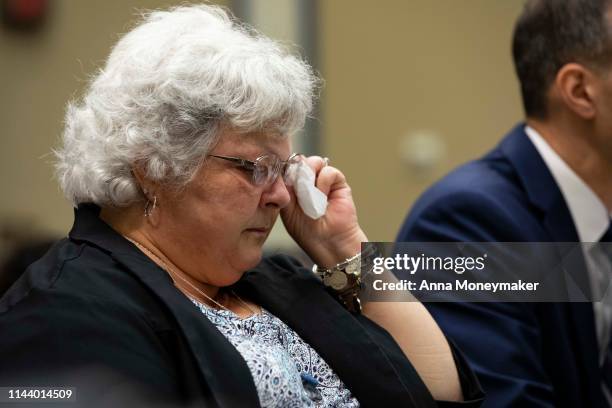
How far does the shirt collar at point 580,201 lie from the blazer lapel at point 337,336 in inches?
31.1

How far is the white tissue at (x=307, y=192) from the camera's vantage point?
2.16 metres

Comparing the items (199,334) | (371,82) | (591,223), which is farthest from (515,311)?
(371,82)

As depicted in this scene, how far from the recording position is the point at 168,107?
74.3 inches

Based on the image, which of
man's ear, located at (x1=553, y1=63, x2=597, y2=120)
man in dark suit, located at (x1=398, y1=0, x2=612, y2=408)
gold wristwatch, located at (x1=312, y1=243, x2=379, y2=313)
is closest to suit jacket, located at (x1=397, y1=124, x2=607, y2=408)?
man in dark suit, located at (x1=398, y1=0, x2=612, y2=408)

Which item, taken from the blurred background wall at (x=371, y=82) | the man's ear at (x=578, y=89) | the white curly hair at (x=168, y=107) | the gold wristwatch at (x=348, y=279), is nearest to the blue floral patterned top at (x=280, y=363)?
the gold wristwatch at (x=348, y=279)

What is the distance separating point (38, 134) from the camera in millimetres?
4047

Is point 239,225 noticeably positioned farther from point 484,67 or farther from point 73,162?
point 484,67

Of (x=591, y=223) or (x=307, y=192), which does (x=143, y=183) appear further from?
(x=591, y=223)

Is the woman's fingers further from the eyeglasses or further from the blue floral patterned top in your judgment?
the blue floral patterned top

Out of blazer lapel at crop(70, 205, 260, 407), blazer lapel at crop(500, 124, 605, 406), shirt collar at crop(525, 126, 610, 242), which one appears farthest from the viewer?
shirt collar at crop(525, 126, 610, 242)

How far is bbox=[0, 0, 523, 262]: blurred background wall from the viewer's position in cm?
405

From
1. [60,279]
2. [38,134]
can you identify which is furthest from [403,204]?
[60,279]

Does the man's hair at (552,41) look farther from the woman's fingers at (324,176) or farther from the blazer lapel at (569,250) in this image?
the woman's fingers at (324,176)

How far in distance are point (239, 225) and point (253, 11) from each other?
264 centimetres
